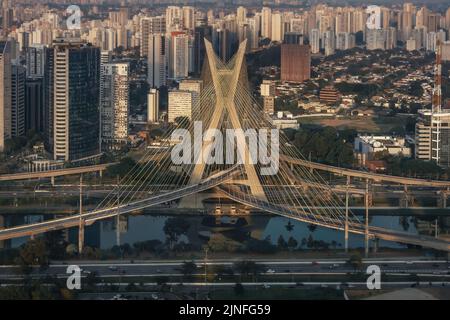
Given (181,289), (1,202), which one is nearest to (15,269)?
(181,289)

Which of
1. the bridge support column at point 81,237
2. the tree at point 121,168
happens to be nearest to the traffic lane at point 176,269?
the bridge support column at point 81,237

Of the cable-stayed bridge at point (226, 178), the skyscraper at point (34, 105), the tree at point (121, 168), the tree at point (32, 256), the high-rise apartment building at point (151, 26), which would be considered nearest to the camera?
the tree at point (32, 256)

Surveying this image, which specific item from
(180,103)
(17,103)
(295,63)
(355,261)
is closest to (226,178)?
(355,261)

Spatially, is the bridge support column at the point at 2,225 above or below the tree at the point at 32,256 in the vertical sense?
below

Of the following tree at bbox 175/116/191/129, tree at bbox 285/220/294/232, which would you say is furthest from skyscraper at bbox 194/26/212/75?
tree at bbox 285/220/294/232

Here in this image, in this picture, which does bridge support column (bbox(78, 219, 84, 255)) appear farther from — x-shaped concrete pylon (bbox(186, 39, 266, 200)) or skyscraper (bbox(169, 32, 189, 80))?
skyscraper (bbox(169, 32, 189, 80))

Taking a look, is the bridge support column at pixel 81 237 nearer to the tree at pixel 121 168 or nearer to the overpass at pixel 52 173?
the tree at pixel 121 168

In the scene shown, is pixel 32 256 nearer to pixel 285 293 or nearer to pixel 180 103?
pixel 285 293
